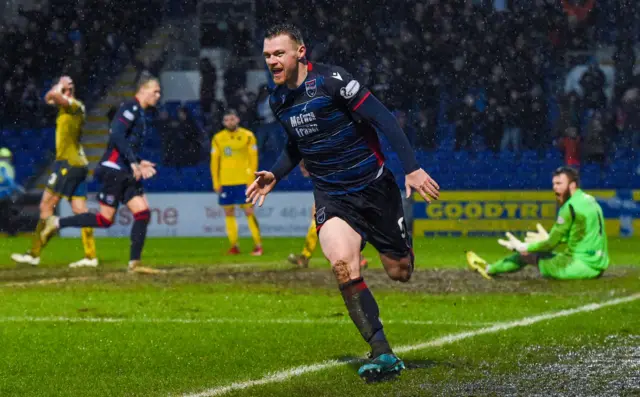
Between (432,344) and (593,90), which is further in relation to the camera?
(593,90)

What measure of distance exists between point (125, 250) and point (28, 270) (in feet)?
14.9

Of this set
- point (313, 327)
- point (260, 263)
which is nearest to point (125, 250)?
point (260, 263)

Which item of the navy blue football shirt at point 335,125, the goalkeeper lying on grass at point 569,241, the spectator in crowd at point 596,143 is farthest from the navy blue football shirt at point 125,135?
the spectator in crowd at point 596,143

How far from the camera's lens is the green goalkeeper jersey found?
11.9 metres

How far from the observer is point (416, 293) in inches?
449

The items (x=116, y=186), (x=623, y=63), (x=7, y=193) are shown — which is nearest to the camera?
(x=116, y=186)

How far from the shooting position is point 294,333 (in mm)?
8352

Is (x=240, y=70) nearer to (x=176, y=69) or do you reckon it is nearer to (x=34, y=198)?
(x=176, y=69)

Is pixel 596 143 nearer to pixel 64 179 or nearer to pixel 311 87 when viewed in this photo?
pixel 64 179

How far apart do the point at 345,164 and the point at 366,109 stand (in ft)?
1.46

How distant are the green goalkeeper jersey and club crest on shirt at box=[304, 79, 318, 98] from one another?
19.5 ft

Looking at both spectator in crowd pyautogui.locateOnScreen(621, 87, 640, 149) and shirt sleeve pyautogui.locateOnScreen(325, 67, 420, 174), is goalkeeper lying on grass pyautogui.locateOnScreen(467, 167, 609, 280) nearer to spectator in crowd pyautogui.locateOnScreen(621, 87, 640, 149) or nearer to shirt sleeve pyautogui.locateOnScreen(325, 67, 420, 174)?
shirt sleeve pyautogui.locateOnScreen(325, 67, 420, 174)

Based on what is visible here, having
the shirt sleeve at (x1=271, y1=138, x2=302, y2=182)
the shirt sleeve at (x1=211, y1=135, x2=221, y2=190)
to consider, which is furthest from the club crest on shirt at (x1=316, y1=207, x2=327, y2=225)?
the shirt sleeve at (x1=211, y1=135, x2=221, y2=190)

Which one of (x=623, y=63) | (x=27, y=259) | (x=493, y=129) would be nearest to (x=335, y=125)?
(x=27, y=259)
